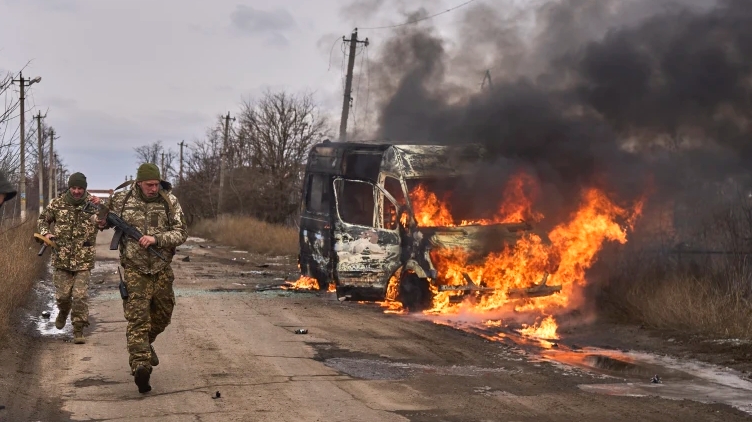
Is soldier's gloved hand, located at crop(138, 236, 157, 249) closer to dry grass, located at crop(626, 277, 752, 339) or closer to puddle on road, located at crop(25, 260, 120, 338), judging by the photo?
puddle on road, located at crop(25, 260, 120, 338)

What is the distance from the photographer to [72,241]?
32.1ft

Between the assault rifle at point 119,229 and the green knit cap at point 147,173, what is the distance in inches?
14.9

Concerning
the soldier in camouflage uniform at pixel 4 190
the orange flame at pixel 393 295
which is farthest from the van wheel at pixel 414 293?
the soldier in camouflage uniform at pixel 4 190

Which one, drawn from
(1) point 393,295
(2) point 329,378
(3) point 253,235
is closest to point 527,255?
(1) point 393,295

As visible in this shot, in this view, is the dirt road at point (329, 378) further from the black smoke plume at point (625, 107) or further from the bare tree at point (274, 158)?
the bare tree at point (274, 158)

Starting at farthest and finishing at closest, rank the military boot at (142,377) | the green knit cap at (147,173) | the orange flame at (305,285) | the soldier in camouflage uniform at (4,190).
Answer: the orange flame at (305,285) → the green knit cap at (147,173) → the military boot at (142,377) → the soldier in camouflage uniform at (4,190)

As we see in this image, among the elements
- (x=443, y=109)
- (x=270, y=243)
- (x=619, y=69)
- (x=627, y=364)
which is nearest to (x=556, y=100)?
(x=619, y=69)

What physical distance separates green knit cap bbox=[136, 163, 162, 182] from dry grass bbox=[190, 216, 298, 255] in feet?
63.6

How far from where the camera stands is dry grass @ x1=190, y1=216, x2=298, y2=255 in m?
28.5

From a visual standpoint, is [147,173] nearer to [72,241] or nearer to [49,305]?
[72,241]

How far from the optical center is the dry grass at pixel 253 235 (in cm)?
2848

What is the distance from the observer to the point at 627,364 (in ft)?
29.9

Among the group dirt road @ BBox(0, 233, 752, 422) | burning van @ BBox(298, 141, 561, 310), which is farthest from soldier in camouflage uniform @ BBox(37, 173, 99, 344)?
burning van @ BBox(298, 141, 561, 310)

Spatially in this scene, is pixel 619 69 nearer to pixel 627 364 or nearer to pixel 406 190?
pixel 406 190
